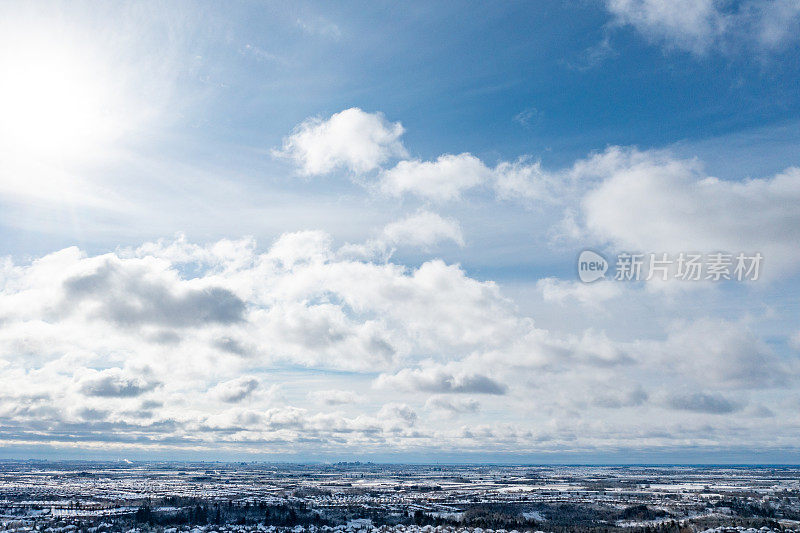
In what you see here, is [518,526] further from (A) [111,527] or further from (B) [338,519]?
(A) [111,527]

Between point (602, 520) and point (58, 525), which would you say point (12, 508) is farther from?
point (602, 520)

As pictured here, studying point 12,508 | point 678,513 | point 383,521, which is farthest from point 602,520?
point 12,508

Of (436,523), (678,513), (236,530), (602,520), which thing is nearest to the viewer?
(236,530)

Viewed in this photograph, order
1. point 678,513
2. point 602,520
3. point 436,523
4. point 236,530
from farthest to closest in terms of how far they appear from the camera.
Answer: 1. point 678,513
2. point 602,520
3. point 436,523
4. point 236,530

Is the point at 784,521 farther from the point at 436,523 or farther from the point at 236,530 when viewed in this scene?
the point at 236,530

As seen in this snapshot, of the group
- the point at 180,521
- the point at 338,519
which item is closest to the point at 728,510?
the point at 338,519

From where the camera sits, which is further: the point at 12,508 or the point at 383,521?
the point at 12,508

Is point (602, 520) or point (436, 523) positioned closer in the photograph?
point (436, 523)
